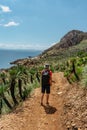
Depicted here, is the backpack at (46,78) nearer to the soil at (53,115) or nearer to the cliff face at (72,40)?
the soil at (53,115)

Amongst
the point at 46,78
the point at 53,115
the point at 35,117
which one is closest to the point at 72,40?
the point at 46,78

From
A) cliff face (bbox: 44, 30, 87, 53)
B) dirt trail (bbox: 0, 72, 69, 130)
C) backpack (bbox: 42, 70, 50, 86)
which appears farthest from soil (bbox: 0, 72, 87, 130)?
cliff face (bbox: 44, 30, 87, 53)

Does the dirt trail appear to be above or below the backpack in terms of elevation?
below

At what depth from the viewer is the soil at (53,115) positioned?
12508 mm

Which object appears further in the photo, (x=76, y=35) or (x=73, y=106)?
(x=76, y=35)

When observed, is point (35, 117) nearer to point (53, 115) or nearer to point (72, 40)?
point (53, 115)

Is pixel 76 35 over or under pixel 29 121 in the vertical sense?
over

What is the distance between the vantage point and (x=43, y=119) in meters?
13.6

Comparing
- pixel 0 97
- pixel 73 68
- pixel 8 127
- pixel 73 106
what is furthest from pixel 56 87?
pixel 8 127

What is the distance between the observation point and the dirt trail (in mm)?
12781

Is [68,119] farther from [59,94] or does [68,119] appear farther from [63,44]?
[63,44]

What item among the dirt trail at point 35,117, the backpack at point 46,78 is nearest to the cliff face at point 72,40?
the backpack at point 46,78

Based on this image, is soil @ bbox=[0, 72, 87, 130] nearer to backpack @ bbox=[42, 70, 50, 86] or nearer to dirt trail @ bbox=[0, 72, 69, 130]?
dirt trail @ bbox=[0, 72, 69, 130]

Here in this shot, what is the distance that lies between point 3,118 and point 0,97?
5.42 meters
